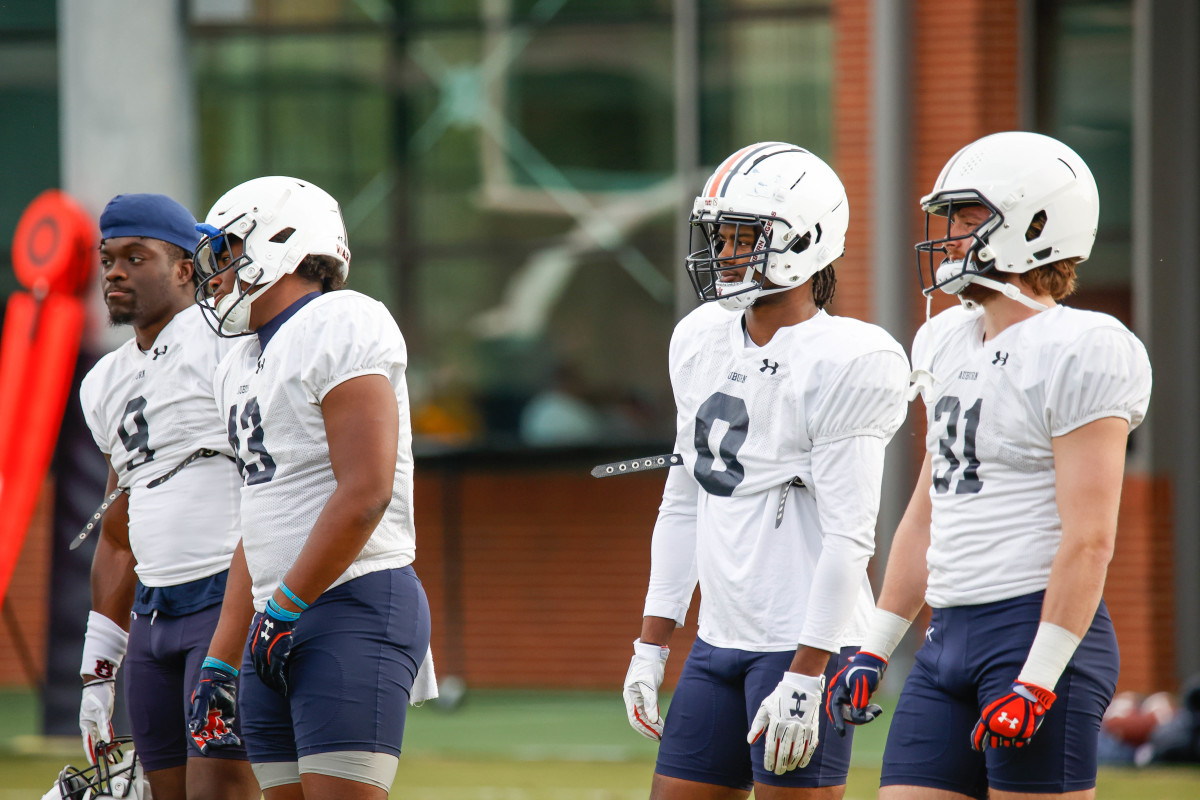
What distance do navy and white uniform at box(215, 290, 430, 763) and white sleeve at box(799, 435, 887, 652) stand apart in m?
0.89

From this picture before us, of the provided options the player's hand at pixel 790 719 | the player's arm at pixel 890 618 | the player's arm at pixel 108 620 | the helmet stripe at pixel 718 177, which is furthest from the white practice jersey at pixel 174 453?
the player's arm at pixel 890 618

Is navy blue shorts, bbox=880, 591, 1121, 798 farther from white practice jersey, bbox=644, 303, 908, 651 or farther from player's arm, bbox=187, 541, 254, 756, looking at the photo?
player's arm, bbox=187, 541, 254, 756

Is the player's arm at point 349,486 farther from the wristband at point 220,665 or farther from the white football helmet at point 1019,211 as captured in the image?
the white football helmet at point 1019,211

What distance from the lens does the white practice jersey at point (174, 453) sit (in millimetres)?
4121

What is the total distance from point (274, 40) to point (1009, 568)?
905 cm

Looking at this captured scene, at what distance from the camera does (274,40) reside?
36.4ft

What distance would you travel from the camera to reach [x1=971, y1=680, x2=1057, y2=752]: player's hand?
2969 millimetres

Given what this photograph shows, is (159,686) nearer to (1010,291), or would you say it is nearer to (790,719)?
(790,719)

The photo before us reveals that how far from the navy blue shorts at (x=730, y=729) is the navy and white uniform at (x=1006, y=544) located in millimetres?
146

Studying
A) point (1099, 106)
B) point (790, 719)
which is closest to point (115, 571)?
point (790, 719)

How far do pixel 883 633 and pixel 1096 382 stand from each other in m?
0.73

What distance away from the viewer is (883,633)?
336cm

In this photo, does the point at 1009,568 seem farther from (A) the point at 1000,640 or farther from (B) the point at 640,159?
(B) the point at 640,159

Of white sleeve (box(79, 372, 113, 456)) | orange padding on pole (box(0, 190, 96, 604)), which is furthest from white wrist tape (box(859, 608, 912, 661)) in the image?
orange padding on pole (box(0, 190, 96, 604))
